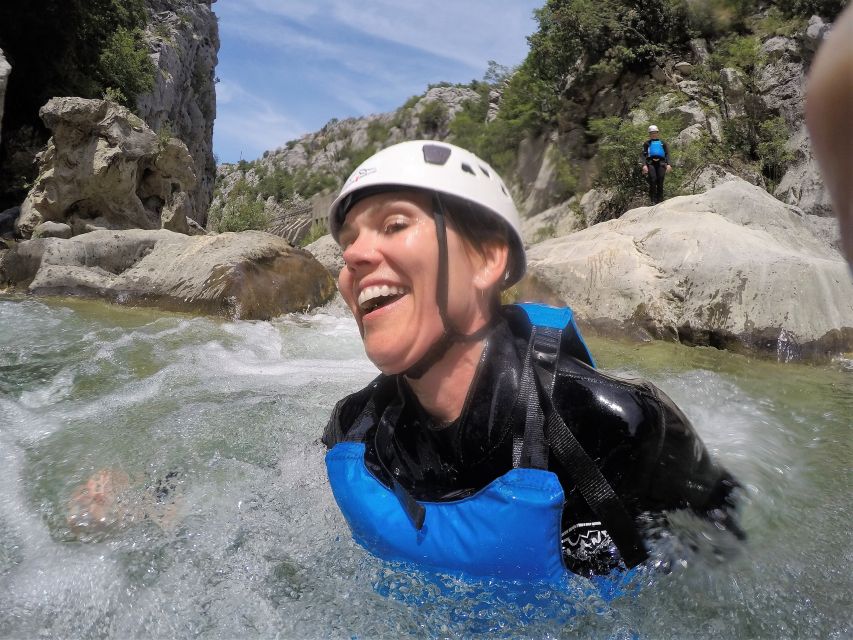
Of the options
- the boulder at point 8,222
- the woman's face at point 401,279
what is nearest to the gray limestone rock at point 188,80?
the boulder at point 8,222

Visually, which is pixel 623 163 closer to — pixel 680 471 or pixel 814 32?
pixel 814 32

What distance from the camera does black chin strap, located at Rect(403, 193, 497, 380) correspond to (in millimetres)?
1501

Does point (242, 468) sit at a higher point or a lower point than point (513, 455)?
lower

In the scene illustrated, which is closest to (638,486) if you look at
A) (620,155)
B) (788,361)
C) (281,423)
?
(281,423)

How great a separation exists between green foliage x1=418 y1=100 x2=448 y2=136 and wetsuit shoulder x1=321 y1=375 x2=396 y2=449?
209ft

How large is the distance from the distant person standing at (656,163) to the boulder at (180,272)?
5.83 metres

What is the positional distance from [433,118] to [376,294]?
65285mm

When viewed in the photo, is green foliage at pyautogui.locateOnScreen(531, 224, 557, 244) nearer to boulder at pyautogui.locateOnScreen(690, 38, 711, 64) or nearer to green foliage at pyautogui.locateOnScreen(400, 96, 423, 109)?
boulder at pyautogui.locateOnScreen(690, 38, 711, 64)

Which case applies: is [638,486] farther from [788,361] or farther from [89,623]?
[788,361]

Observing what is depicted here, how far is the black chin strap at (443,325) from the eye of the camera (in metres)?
1.50

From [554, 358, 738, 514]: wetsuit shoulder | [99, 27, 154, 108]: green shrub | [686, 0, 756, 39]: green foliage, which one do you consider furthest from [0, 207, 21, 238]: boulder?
[686, 0, 756, 39]: green foliage

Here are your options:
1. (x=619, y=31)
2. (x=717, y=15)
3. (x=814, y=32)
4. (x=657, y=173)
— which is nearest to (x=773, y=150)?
(x=814, y=32)

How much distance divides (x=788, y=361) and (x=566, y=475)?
4.18m

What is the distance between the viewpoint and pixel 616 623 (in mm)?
1423
